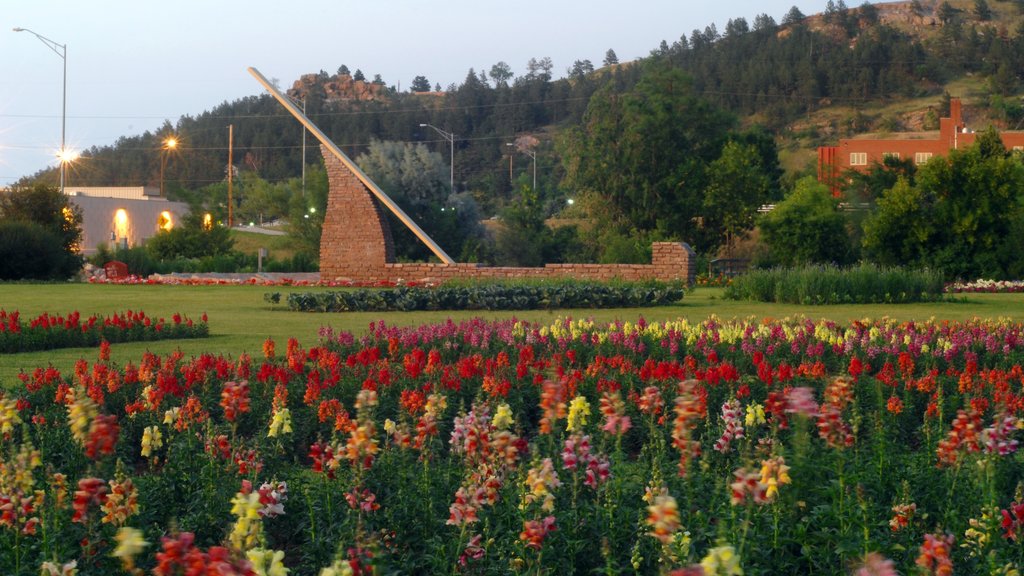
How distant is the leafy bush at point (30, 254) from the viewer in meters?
34.2

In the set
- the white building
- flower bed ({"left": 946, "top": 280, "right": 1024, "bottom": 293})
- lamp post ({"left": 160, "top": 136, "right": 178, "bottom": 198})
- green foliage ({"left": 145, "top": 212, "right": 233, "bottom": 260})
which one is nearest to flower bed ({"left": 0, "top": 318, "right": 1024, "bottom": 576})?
flower bed ({"left": 946, "top": 280, "right": 1024, "bottom": 293})

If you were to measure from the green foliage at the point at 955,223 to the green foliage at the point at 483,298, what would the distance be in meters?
12.2

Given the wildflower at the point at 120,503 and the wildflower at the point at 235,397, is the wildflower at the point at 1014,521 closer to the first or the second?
the wildflower at the point at 235,397

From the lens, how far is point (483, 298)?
2258 centimetres

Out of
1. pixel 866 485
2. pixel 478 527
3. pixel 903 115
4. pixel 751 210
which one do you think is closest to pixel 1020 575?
pixel 866 485

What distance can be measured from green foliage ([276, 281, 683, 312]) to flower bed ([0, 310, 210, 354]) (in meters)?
5.36

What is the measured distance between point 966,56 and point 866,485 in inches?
5069

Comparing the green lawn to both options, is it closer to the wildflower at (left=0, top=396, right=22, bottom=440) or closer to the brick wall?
the brick wall

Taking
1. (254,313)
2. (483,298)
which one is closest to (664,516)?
(254,313)

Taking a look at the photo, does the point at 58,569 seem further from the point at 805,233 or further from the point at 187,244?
the point at 187,244

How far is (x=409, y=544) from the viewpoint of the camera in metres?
5.34

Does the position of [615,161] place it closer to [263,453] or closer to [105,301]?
[105,301]

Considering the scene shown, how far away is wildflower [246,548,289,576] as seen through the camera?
→ 3.23 m

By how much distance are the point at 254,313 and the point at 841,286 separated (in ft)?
37.3
